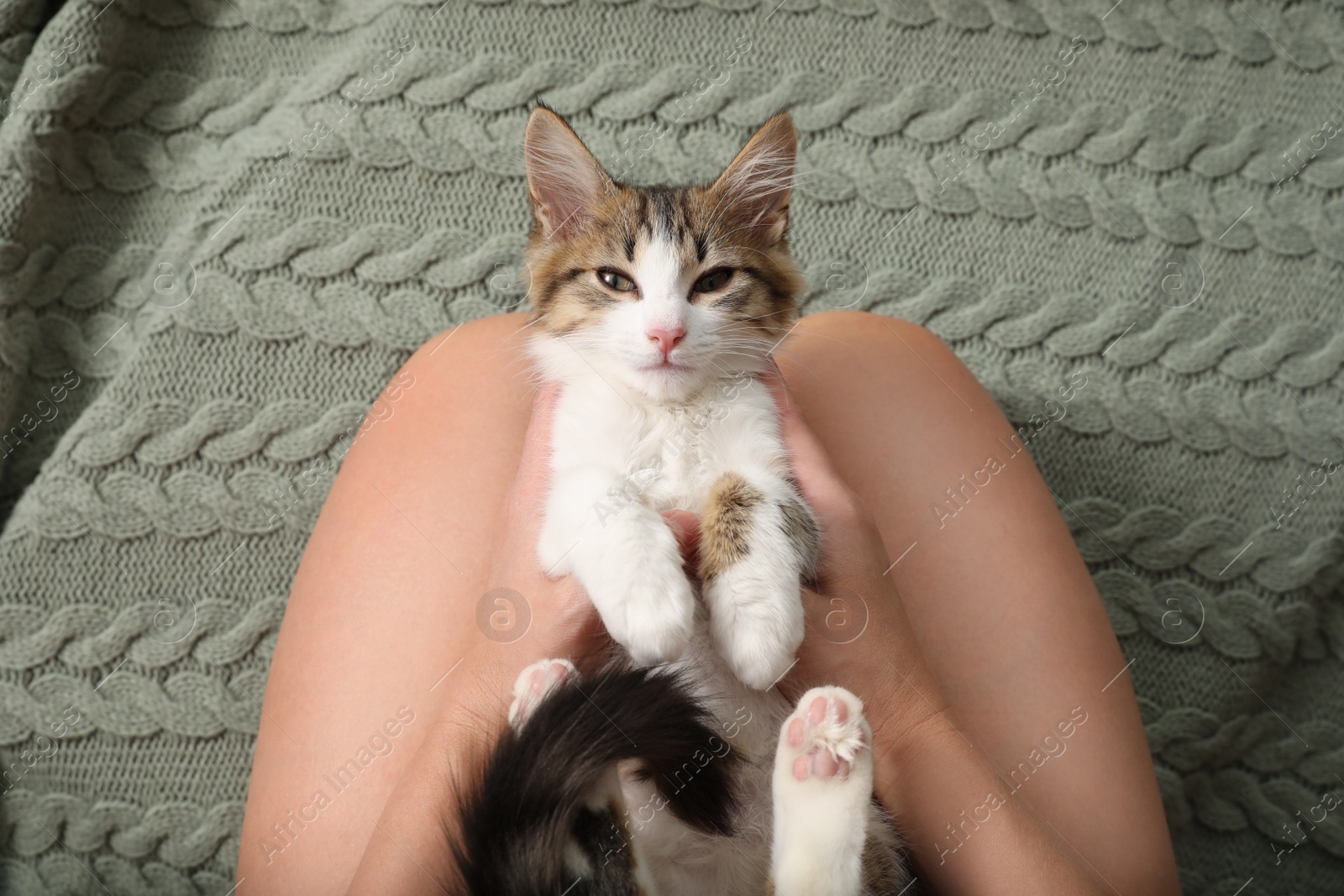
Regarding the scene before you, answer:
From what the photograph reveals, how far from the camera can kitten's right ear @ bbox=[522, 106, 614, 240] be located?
1.09 metres

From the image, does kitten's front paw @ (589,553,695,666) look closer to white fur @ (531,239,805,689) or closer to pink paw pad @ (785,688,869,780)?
white fur @ (531,239,805,689)

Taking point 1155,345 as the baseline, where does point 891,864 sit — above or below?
below

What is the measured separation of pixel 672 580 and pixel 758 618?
0.10 meters

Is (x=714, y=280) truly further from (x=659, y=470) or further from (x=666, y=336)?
(x=659, y=470)

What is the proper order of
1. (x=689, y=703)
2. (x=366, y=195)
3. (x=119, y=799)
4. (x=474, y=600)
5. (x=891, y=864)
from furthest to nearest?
(x=366, y=195)
(x=119, y=799)
(x=474, y=600)
(x=891, y=864)
(x=689, y=703)

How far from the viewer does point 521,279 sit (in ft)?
4.46

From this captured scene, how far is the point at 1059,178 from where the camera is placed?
153 cm

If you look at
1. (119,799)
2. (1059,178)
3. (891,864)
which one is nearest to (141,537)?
(119,799)

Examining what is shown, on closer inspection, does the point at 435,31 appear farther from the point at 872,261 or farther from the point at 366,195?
the point at 872,261

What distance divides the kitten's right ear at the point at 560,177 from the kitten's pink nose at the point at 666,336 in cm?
29

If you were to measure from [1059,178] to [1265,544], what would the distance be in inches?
30.6
